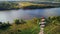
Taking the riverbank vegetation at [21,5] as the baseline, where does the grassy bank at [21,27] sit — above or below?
below

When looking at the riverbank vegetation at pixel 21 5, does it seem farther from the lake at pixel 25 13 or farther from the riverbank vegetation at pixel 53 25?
the riverbank vegetation at pixel 53 25

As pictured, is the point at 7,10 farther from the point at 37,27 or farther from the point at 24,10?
the point at 37,27

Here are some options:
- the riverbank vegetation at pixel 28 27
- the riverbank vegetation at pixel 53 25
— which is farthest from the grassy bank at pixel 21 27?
the riverbank vegetation at pixel 53 25

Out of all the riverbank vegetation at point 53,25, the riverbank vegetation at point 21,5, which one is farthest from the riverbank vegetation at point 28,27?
the riverbank vegetation at point 21,5

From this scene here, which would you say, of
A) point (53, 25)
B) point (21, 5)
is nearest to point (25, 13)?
point (21, 5)

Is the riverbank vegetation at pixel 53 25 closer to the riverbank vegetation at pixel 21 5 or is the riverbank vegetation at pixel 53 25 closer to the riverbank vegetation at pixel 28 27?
the riverbank vegetation at pixel 28 27

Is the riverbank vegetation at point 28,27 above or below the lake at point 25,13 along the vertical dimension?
below

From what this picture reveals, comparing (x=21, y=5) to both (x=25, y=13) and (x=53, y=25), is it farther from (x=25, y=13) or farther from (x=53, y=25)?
(x=53, y=25)

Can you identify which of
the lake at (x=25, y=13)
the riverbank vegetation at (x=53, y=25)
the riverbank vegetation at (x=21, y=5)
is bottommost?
the riverbank vegetation at (x=53, y=25)

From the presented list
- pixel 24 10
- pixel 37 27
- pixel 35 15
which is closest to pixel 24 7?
pixel 24 10
